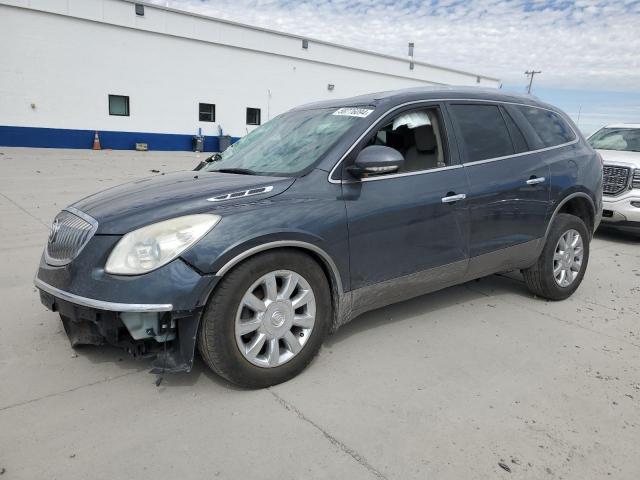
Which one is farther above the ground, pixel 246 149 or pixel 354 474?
pixel 246 149

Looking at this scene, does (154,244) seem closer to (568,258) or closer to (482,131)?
(482,131)

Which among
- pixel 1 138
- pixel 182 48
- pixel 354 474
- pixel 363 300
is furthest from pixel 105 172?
pixel 354 474

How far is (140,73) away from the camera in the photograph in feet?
67.0

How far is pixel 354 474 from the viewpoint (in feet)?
7.77

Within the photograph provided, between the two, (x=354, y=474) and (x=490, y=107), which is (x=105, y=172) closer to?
(x=490, y=107)

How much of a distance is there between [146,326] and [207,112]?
21.6m

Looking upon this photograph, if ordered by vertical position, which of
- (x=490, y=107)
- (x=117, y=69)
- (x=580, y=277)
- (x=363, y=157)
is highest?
(x=117, y=69)

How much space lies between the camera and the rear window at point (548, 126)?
180 inches

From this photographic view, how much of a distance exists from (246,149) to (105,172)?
10315 millimetres

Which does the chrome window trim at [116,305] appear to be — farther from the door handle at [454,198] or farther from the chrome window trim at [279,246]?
the door handle at [454,198]

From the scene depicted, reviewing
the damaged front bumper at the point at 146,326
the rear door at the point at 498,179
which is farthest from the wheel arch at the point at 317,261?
the rear door at the point at 498,179

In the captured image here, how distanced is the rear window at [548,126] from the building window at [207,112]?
19.9 m

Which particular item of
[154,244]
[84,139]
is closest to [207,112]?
[84,139]

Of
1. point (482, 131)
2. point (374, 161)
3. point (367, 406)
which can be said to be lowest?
point (367, 406)
